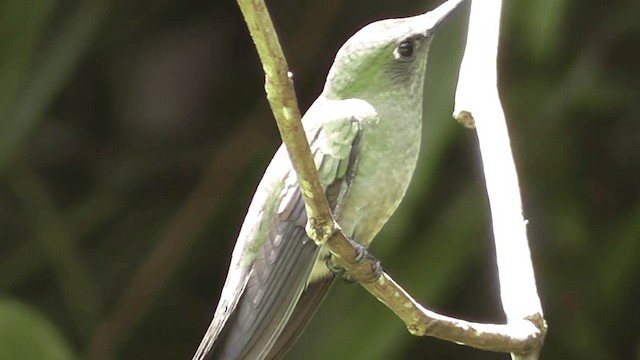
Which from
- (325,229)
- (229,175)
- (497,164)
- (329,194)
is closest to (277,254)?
(329,194)

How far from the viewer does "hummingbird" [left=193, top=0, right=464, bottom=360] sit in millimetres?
1573

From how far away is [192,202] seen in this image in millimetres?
2668

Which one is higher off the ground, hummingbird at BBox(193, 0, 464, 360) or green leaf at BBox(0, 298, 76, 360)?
hummingbird at BBox(193, 0, 464, 360)

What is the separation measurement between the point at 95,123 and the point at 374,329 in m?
1.01

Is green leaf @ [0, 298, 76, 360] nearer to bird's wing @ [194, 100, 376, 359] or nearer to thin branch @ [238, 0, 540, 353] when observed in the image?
bird's wing @ [194, 100, 376, 359]

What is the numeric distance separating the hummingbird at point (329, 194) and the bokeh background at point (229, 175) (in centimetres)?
58

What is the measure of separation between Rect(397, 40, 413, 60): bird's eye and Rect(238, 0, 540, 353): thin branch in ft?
1.78

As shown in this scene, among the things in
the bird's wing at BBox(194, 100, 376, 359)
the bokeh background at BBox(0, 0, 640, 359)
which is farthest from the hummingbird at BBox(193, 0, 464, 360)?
the bokeh background at BBox(0, 0, 640, 359)

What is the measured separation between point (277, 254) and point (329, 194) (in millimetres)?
115

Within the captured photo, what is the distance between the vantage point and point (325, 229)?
1.11 meters

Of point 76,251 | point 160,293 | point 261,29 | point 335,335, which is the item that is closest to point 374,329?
point 335,335

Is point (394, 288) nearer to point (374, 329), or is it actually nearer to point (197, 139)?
point (374, 329)

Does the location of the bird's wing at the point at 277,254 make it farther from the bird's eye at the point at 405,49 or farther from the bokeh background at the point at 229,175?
the bokeh background at the point at 229,175

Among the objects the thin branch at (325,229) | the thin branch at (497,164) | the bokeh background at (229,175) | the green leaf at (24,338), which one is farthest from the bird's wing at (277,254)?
the green leaf at (24,338)
